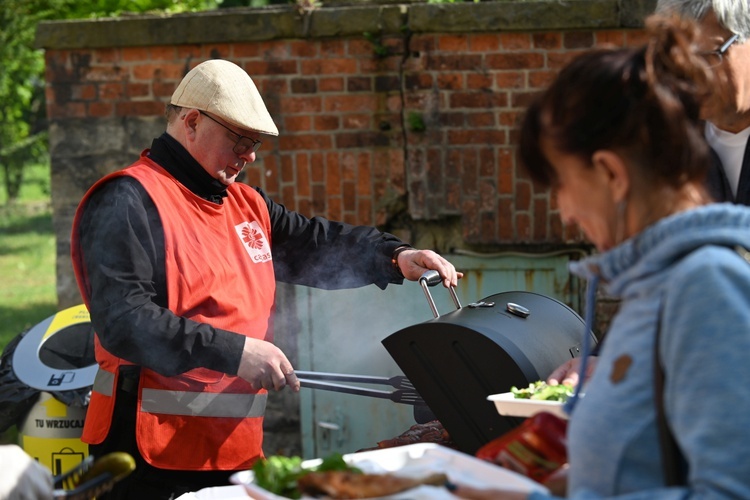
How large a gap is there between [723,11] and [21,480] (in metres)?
2.20

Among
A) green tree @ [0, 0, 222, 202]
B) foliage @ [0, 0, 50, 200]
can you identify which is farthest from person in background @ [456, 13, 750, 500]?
foliage @ [0, 0, 50, 200]

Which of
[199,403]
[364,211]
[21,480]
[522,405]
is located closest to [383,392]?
[199,403]

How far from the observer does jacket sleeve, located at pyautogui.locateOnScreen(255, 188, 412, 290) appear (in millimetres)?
3648

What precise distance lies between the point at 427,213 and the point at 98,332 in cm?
249

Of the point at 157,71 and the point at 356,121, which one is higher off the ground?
the point at 157,71

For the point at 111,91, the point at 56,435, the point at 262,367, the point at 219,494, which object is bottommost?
the point at 56,435

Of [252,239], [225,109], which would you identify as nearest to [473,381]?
[252,239]

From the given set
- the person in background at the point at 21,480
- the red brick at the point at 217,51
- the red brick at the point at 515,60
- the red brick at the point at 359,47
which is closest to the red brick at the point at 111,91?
the red brick at the point at 217,51

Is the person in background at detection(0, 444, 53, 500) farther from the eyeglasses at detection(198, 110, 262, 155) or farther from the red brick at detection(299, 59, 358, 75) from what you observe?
the red brick at detection(299, 59, 358, 75)

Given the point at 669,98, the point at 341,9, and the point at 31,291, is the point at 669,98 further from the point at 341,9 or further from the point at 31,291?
the point at 31,291

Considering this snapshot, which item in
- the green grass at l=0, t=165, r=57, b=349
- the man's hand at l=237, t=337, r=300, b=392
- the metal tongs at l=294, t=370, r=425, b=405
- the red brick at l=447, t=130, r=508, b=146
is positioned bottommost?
the green grass at l=0, t=165, r=57, b=349

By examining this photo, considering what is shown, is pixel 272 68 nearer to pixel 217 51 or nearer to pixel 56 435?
pixel 217 51

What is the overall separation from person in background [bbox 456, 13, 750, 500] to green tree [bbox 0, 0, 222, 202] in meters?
4.75

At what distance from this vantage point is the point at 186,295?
9.99 ft
